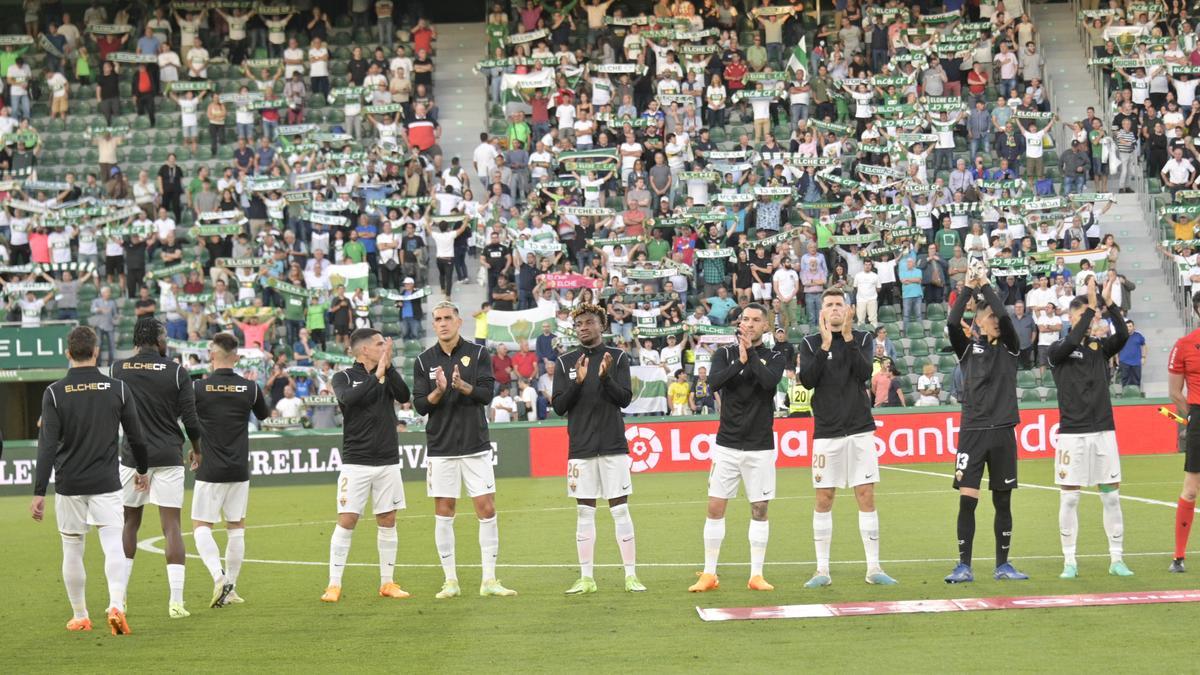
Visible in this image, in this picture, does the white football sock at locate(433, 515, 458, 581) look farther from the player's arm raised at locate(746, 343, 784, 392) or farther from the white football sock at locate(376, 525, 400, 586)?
the player's arm raised at locate(746, 343, 784, 392)

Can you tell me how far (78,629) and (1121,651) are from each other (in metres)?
7.99

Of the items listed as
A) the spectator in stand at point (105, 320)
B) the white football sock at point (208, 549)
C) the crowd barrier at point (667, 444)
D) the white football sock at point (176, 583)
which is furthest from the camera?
the spectator in stand at point (105, 320)

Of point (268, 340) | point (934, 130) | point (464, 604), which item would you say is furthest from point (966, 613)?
point (934, 130)

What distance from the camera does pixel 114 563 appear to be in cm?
1194

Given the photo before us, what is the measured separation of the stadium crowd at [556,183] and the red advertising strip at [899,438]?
1.03 meters

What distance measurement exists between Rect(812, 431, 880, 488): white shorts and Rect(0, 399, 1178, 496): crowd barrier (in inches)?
589

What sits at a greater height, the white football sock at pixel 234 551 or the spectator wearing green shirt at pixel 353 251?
the spectator wearing green shirt at pixel 353 251

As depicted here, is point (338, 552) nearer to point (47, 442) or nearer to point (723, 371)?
point (47, 442)

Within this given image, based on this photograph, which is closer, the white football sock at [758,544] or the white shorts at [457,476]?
the white football sock at [758,544]

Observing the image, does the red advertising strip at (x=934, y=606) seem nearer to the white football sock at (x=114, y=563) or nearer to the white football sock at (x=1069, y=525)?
the white football sock at (x=1069, y=525)

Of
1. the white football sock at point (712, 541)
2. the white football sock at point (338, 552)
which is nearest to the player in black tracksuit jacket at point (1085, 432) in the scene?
the white football sock at point (712, 541)

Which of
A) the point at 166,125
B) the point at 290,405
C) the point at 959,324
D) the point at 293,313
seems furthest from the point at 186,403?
the point at 166,125

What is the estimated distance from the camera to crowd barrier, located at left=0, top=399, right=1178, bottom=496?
28.4m

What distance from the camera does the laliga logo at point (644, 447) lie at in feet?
93.8
